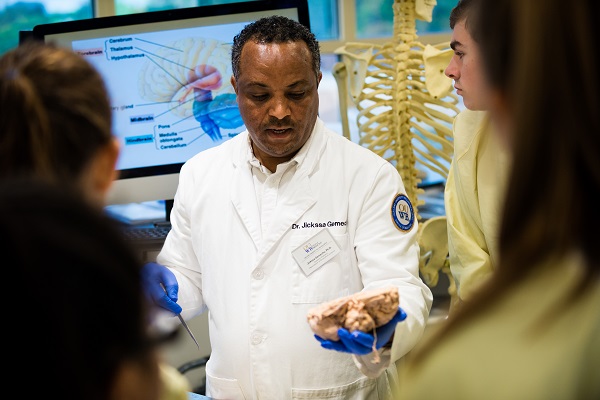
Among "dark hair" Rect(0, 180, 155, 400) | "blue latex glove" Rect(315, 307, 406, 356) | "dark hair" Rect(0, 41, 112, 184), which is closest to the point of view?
"dark hair" Rect(0, 180, 155, 400)

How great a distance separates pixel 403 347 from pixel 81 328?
41.7 inches

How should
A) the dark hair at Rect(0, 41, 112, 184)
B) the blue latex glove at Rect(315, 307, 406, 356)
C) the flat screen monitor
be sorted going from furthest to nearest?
the flat screen monitor < the blue latex glove at Rect(315, 307, 406, 356) < the dark hair at Rect(0, 41, 112, 184)

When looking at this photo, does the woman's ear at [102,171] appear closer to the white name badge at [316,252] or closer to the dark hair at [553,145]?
the dark hair at [553,145]

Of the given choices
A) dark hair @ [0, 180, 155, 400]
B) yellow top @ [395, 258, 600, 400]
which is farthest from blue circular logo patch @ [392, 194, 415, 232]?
dark hair @ [0, 180, 155, 400]

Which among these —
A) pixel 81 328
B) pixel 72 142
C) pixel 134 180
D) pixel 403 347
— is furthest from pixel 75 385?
pixel 134 180

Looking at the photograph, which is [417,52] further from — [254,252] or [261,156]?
[254,252]

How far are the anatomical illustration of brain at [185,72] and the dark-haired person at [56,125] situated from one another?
170 centimetres

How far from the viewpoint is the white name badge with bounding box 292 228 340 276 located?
72.1 inches

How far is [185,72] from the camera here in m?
2.71

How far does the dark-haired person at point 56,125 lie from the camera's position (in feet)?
3.02

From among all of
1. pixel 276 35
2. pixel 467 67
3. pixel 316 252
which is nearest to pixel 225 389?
pixel 316 252

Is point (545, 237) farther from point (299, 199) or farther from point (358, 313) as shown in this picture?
point (299, 199)

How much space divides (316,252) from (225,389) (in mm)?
391

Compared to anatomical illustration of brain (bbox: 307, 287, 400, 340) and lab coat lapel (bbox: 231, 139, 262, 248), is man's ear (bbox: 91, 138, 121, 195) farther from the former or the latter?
lab coat lapel (bbox: 231, 139, 262, 248)
